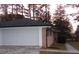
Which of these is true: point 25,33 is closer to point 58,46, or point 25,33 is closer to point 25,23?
point 25,23

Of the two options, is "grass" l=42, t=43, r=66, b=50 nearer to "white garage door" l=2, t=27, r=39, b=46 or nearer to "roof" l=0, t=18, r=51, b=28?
"white garage door" l=2, t=27, r=39, b=46

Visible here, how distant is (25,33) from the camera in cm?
436

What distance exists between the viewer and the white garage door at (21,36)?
434cm

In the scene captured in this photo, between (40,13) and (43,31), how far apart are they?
357mm

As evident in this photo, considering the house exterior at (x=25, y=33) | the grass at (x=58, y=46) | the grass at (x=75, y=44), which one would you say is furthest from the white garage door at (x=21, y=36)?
the grass at (x=75, y=44)

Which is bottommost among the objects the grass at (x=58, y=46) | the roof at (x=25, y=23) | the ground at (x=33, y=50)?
the ground at (x=33, y=50)

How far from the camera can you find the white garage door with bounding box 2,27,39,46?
4336 mm

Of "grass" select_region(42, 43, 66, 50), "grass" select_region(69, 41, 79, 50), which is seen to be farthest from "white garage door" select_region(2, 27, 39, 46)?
"grass" select_region(69, 41, 79, 50)

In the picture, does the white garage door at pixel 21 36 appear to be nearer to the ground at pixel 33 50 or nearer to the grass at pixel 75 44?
the ground at pixel 33 50

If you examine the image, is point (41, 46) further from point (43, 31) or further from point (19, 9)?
point (19, 9)

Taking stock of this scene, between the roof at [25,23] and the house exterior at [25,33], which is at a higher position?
the roof at [25,23]

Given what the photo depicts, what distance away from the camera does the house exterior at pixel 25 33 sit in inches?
171

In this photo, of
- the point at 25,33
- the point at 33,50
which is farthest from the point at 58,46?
Answer: the point at 25,33
